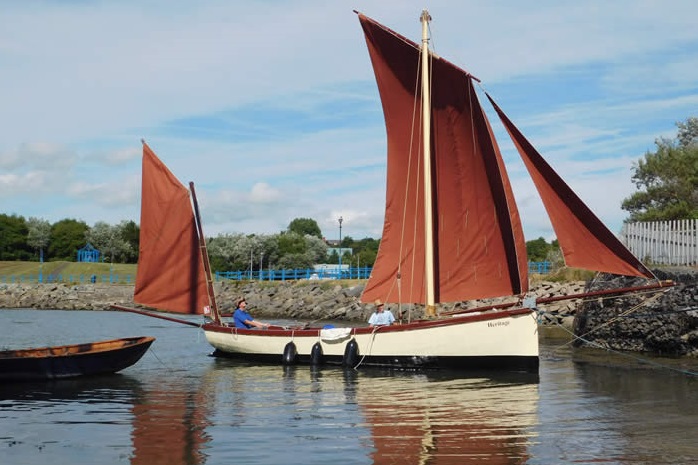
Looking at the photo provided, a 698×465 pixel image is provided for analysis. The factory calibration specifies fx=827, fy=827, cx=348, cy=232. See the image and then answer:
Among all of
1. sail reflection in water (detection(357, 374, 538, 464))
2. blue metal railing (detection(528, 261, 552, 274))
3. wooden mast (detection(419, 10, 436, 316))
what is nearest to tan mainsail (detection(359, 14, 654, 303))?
wooden mast (detection(419, 10, 436, 316))

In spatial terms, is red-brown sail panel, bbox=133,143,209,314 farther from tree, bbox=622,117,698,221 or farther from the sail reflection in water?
tree, bbox=622,117,698,221

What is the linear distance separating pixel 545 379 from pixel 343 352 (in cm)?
653

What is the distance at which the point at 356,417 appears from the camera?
1712 cm

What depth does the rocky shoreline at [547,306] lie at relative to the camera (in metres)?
28.4

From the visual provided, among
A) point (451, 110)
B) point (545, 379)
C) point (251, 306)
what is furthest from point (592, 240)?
point (251, 306)

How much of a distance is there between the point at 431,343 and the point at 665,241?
550 inches

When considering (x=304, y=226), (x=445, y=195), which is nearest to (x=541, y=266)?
(x=445, y=195)

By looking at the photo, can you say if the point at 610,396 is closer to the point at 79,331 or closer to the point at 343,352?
the point at 343,352

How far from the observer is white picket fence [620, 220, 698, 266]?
106ft

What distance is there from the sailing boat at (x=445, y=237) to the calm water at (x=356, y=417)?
3.17 feet

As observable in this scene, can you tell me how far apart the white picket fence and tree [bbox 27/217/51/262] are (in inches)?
4729

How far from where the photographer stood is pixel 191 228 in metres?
29.6

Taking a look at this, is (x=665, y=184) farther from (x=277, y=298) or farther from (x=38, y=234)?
(x=38, y=234)

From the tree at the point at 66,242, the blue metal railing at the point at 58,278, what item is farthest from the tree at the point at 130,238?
the blue metal railing at the point at 58,278
